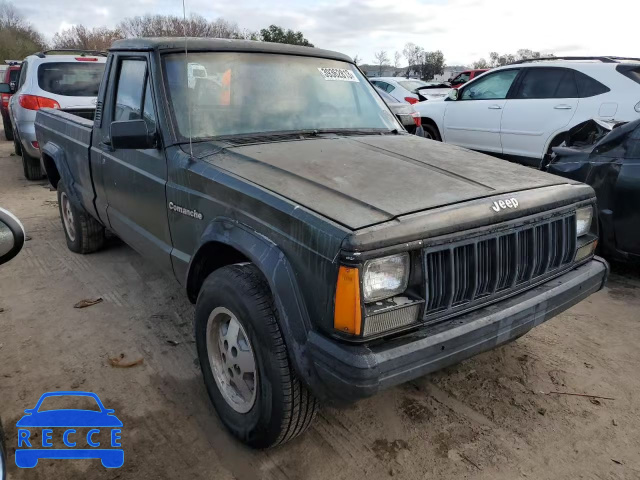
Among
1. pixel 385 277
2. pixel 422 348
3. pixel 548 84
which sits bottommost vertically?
pixel 422 348

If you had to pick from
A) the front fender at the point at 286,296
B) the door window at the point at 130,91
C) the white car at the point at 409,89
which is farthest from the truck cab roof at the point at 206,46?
the white car at the point at 409,89

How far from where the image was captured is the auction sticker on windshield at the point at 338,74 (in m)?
3.67

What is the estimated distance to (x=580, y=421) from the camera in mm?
2732

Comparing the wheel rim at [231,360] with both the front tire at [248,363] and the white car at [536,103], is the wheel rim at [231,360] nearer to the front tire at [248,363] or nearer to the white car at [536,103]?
the front tire at [248,363]

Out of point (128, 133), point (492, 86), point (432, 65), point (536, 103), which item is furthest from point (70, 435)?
point (432, 65)

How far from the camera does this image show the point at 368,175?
2.58 m

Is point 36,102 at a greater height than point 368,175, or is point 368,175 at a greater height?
point 36,102

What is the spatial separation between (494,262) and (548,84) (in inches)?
241

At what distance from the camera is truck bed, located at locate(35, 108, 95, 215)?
Result: 429 centimetres

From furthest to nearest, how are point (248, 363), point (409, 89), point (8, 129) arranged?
1. point (8, 129)
2. point (409, 89)
3. point (248, 363)

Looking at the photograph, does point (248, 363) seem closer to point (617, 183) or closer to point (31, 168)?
point (617, 183)

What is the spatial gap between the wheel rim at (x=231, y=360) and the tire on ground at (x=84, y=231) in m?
2.90

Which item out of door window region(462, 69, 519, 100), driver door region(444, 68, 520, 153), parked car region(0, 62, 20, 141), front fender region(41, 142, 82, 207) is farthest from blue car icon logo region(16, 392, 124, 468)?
parked car region(0, 62, 20, 141)

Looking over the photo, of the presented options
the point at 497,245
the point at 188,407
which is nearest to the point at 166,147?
the point at 188,407
